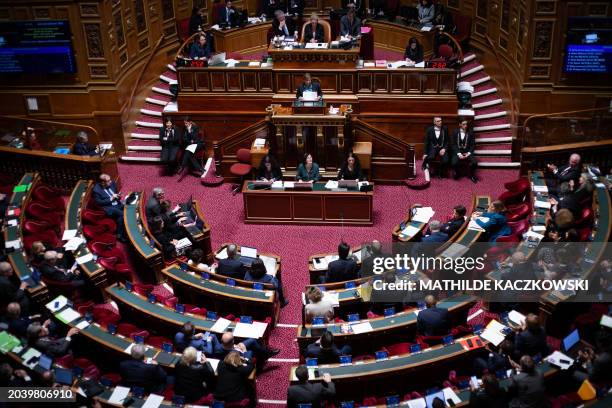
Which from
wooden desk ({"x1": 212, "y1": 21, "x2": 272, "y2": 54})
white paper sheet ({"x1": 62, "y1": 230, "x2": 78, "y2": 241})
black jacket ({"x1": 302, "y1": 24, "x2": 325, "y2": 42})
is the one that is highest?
black jacket ({"x1": 302, "y1": 24, "x2": 325, "y2": 42})

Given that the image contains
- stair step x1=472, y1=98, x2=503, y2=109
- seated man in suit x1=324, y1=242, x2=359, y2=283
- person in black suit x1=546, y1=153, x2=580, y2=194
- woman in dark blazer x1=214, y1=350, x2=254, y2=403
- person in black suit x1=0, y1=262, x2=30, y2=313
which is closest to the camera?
woman in dark blazer x1=214, y1=350, x2=254, y2=403

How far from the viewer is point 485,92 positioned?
55.2 ft

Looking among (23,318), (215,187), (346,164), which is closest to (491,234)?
(346,164)

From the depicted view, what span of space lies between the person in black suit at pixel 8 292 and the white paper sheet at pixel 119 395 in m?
2.21

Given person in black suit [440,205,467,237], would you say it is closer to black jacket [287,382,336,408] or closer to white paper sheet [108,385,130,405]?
black jacket [287,382,336,408]

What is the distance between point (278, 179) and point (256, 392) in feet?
17.7

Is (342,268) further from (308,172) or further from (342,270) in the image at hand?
(308,172)

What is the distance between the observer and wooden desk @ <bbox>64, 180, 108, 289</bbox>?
11156mm

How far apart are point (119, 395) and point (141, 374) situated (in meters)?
0.35

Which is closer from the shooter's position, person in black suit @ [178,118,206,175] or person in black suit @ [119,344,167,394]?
person in black suit @ [119,344,167,394]

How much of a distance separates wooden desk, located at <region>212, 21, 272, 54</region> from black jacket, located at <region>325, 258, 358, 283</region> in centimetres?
942

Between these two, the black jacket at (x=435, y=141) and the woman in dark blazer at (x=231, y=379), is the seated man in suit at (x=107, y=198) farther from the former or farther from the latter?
the black jacket at (x=435, y=141)

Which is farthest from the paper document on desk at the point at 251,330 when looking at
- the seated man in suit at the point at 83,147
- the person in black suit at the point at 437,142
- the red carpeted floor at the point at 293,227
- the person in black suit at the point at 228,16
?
the person in black suit at the point at 228,16

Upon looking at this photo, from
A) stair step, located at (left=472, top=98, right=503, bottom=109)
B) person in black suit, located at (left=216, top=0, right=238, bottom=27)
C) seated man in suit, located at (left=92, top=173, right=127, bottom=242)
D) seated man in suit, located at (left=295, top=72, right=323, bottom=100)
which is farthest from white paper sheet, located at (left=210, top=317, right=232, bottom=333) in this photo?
person in black suit, located at (left=216, top=0, right=238, bottom=27)
